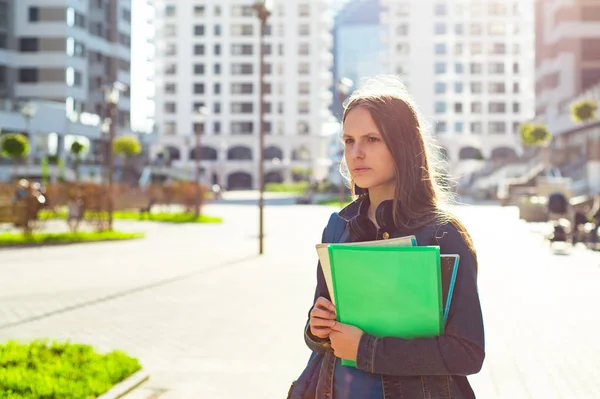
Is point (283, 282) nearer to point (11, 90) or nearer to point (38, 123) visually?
point (38, 123)

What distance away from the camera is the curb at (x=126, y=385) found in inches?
228

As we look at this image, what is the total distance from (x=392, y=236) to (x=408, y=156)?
0.24 meters

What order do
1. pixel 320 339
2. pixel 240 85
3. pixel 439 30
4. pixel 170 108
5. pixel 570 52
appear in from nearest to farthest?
1. pixel 320 339
2. pixel 570 52
3. pixel 439 30
4. pixel 240 85
5. pixel 170 108

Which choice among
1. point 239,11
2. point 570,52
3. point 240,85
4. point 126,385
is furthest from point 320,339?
point 239,11

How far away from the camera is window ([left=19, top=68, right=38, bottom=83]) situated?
71.6 meters

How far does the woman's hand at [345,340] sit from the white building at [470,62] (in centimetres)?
9653

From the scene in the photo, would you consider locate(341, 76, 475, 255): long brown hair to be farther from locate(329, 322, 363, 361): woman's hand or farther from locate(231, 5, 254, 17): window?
locate(231, 5, 254, 17): window

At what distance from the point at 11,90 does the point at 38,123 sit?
29.4 feet

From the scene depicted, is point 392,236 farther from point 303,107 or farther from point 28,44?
point 303,107

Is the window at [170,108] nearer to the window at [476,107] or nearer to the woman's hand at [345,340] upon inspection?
the window at [476,107]

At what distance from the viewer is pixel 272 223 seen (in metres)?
30.0

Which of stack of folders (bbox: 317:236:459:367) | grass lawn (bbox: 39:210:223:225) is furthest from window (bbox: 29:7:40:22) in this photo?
stack of folders (bbox: 317:236:459:367)

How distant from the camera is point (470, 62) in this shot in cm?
10050

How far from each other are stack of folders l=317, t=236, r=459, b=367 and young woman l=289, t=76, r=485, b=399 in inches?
1.4
